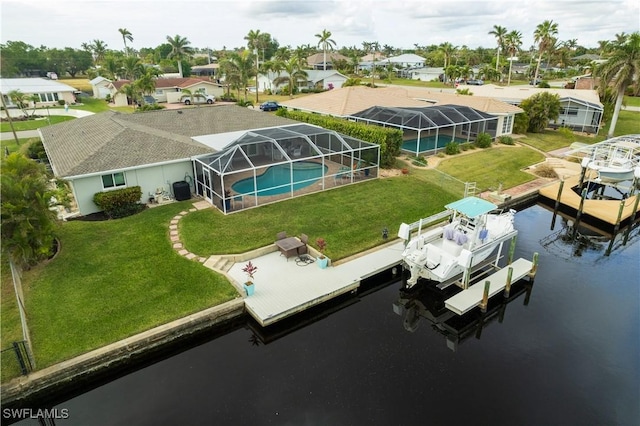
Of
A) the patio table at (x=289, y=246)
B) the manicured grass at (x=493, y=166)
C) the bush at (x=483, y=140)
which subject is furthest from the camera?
the bush at (x=483, y=140)

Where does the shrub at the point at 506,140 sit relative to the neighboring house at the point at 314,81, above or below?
below

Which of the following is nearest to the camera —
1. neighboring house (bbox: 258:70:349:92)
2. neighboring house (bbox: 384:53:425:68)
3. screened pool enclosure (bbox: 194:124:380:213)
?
screened pool enclosure (bbox: 194:124:380:213)

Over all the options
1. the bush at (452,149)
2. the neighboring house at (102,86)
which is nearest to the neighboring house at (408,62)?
the neighboring house at (102,86)

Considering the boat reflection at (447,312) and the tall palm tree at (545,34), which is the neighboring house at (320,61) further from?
the boat reflection at (447,312)

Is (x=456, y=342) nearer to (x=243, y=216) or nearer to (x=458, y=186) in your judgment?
(x=243, y=216)

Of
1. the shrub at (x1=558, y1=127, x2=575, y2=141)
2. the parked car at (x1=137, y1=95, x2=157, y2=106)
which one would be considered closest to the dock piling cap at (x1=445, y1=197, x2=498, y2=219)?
the shrub at (x1=558, y1=127, x2=575, y2=141)

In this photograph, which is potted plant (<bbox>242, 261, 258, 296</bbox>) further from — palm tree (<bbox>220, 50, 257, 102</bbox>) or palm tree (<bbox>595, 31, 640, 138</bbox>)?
palm tree (<bbox>220, 50, 257, 102</bbox>)

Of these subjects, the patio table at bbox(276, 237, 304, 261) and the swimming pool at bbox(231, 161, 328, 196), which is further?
the swimming pool at bbox(231, 161, 328, 196)
